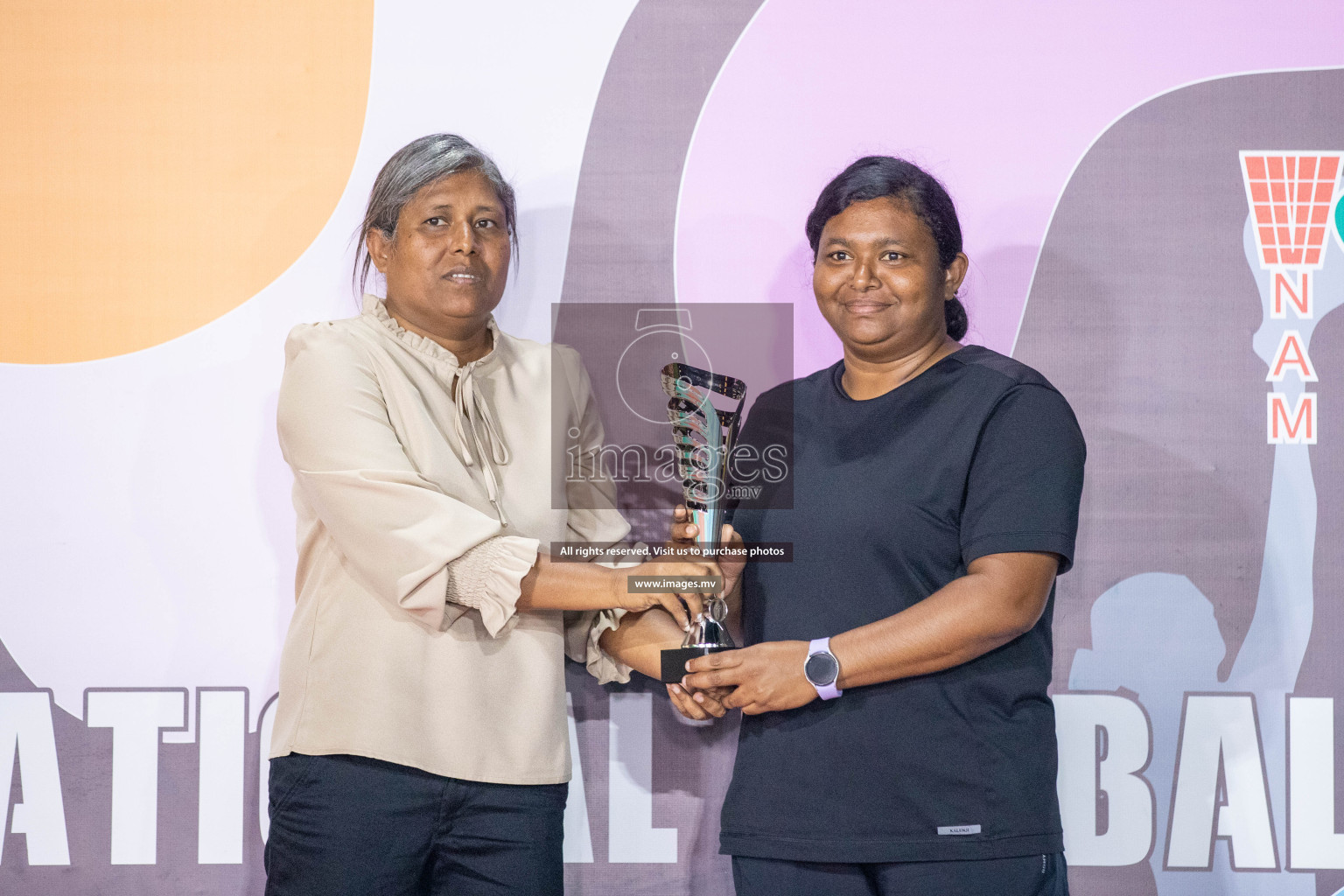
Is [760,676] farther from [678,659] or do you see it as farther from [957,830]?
[957,830]

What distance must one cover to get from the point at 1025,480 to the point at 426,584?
1.00 meters

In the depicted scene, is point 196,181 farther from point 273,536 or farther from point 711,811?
point 711,811

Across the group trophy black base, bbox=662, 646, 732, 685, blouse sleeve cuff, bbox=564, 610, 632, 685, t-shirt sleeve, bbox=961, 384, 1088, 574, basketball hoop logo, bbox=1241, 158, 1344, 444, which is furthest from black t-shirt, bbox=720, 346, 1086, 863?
basketball hoop logo, bbox=1241, 158, 1344, 444

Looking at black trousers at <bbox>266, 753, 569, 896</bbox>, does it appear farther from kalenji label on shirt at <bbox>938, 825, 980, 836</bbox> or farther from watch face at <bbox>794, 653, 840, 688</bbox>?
kalenji label on shirt at <bbox>938, 825, 980, 836</bbox>

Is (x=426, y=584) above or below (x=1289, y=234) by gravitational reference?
below

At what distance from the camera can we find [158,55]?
243 centimetres

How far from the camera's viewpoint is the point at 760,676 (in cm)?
187

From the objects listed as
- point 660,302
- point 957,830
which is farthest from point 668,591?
point 660,302

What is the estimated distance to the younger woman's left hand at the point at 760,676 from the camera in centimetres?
184

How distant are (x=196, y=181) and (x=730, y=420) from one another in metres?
1.36

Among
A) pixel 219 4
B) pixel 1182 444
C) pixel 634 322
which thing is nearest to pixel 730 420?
pixel 634 322

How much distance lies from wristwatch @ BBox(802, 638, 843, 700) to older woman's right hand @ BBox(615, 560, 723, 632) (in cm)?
22

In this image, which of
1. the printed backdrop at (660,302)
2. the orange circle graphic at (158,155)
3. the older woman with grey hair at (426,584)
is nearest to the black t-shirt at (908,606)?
the older woman with grey hair at (426,584)

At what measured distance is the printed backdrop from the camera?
2.38 metres
